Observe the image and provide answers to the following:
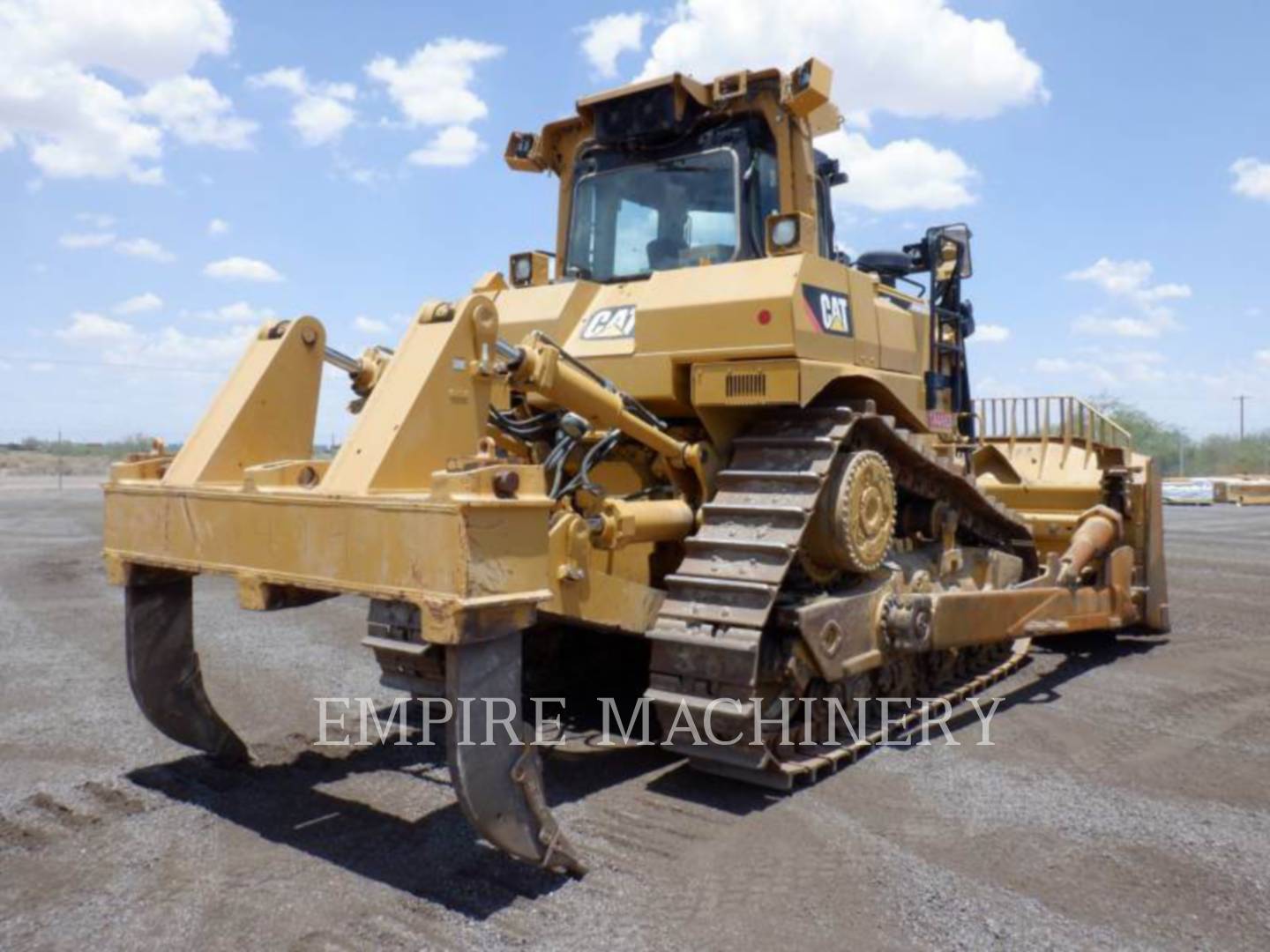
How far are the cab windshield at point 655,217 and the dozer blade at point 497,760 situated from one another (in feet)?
9.81

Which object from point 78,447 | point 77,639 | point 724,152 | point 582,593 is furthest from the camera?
point 78,447

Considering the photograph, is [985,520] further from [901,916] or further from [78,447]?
[78,447]

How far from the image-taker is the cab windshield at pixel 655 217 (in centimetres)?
590

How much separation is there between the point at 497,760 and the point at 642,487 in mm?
2383

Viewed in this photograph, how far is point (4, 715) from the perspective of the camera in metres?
6.07

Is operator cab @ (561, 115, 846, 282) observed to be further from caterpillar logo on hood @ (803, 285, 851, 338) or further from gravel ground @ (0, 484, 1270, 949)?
gravel ground @ (0, 484, 1270, 949)

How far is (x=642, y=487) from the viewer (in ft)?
18.8

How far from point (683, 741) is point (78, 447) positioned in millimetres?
93655

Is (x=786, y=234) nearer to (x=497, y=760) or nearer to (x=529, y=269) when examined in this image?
(x=529, y=269)

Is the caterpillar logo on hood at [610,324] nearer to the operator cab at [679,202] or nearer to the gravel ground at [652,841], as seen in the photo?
the operator cab at [679,202]

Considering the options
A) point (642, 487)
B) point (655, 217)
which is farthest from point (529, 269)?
point (642, 487)

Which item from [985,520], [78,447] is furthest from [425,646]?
[78,447]

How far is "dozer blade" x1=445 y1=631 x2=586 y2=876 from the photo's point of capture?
11.3ft

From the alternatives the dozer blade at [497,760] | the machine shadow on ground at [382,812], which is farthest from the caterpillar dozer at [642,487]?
the machine shadow on ground at [382,812]
